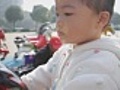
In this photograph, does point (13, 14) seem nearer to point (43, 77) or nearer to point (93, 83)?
point (43, 77)

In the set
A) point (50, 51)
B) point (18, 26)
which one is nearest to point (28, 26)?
point (18, 26)

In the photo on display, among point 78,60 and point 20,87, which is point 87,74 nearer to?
point 78,60

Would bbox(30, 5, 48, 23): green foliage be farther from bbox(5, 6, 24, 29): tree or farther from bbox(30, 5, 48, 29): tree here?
bbox(5, 6, 24, 29): tree

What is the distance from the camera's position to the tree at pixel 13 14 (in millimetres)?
4981

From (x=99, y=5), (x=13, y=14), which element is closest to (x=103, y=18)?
(x=99, y=5)

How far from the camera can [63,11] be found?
74 cm

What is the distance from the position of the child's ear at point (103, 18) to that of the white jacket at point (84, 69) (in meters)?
0.03

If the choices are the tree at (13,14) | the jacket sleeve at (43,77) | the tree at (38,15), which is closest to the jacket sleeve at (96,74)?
the jacket sleeve at (43,77)

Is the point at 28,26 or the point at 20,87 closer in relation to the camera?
the point at 20,87

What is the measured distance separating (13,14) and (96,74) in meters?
4.90

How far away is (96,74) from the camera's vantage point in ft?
2.19

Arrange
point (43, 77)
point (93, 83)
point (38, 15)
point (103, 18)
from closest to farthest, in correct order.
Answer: point (93, 83) < point (103, 18) < point (43, 77) < point (38, 15)

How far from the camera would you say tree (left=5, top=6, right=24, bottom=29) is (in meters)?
4.98

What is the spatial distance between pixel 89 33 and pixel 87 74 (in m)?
0.11
